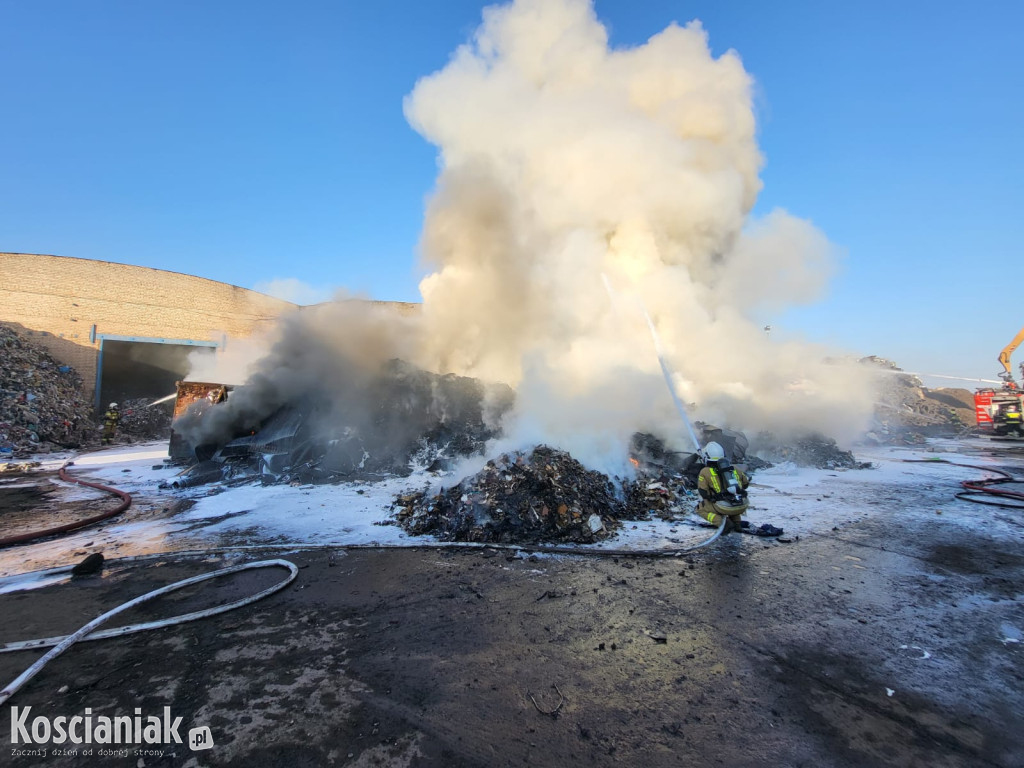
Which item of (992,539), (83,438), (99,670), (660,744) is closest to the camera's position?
(660,744)

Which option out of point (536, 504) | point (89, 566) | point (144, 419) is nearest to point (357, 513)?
point (536, 504)

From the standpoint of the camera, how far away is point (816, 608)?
380 cm

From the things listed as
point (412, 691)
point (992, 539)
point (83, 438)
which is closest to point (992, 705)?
point (412, 691)

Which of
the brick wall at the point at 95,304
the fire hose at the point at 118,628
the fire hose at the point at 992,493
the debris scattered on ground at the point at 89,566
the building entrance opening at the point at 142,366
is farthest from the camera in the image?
the building entrance opening at the point at 142,366

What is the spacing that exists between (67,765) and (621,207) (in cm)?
1460

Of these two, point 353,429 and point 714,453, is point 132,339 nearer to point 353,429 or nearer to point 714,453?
point 353,429

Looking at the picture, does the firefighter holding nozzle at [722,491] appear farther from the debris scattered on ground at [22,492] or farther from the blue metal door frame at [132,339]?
the blue metal door frame at [132,339]

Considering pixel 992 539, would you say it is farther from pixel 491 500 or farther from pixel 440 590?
pixel 440 590

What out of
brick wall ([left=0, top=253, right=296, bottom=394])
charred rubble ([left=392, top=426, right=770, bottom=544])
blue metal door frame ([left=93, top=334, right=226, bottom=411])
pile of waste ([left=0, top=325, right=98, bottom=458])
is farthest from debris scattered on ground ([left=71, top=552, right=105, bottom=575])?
brick wall ([left=0, top=253, right=296, bottom=394])

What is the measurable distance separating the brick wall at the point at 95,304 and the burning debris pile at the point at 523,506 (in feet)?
77.2

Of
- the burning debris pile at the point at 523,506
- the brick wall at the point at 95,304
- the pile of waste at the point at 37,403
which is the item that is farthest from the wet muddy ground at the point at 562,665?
the brick wall at the point at 95,304

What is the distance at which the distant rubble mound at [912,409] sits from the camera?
21359mm

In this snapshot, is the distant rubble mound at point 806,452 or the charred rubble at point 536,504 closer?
the charred rubble at point 536,504

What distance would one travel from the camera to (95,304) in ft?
70.6
